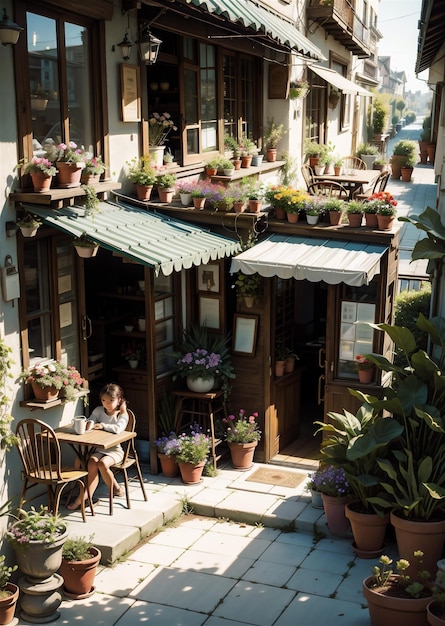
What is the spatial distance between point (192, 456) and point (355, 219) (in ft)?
12.3

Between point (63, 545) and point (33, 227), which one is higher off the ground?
point (33, 227)

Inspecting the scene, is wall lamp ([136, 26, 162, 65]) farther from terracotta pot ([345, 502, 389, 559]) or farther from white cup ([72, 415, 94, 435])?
terracotta pot ([345, 502, 389, 559])

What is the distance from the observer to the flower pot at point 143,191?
1081cm

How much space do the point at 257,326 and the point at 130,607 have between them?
14.6ft

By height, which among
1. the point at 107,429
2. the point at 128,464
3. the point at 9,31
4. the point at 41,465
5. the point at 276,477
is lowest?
the point at 276,477

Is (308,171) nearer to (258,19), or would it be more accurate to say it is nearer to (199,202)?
(258,19)

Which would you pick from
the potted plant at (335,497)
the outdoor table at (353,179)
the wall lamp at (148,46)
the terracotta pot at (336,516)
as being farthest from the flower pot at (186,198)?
the outdoor table at (353,179)

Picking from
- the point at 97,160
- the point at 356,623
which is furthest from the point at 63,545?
the point at 97,160

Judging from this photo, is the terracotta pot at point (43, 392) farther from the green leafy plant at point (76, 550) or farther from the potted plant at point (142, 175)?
the potted plant at point (142, 175)

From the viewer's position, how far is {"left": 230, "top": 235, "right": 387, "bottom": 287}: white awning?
9.85 meters

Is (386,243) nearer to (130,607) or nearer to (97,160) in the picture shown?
(97,160)

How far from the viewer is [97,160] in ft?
30.2

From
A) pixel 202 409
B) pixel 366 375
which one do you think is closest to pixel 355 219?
pixel 366 375

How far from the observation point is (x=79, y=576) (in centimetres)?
795
